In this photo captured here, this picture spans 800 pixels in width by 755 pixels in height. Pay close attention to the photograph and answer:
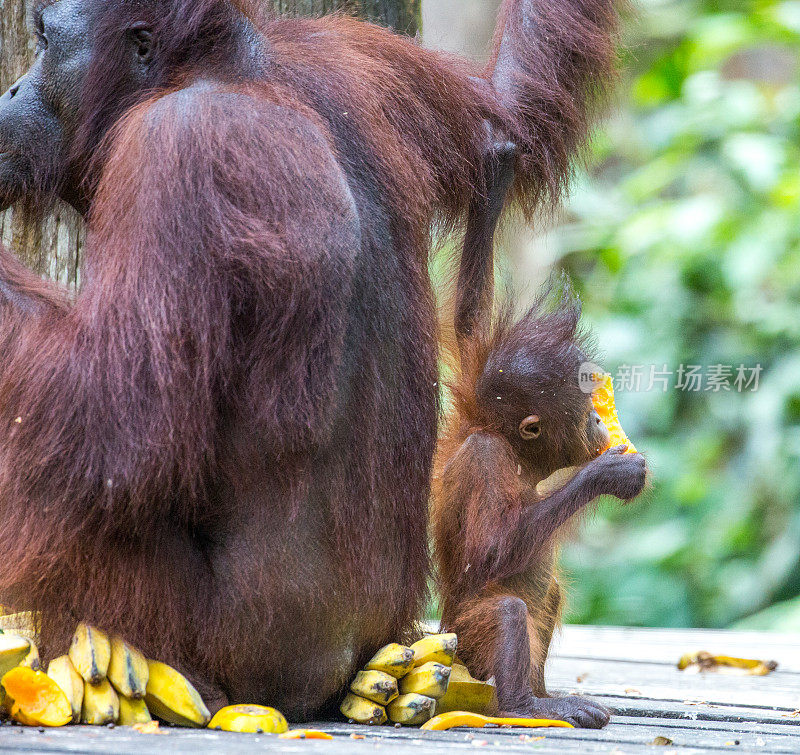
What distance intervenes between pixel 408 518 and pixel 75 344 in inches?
28.6

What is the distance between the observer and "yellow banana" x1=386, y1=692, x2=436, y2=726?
2127mm

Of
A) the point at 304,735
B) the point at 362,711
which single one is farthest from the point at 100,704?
the point at 362,711

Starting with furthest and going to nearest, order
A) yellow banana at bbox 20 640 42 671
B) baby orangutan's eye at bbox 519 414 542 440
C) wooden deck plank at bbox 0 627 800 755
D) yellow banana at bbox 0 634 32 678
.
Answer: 1. baby orangutan's eye at bbox 519 414 542 440
2. yellow banana at bbox 20 640 42 671
3. yellow banana at bbox 0 634 32 678
4. wooden deck plank at bbox 0 627 800 755

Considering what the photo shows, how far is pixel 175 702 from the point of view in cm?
192

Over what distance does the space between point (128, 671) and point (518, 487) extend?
3.10 feet

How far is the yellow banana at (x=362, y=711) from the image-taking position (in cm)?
213

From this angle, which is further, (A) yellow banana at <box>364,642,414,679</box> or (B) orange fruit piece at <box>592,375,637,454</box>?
(B) orange fruit piece at <box>592,375,637,454</box>

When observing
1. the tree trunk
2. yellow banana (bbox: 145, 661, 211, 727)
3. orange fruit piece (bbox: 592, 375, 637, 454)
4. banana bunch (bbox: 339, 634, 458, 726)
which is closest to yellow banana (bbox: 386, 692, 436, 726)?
banana bunch (bbox: 339, 634, 458, 726)

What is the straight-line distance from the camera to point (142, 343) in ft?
6.14

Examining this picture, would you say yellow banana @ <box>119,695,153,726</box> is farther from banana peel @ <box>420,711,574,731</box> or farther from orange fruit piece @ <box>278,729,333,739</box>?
banana peel @ <box>420,711,574,731</box>

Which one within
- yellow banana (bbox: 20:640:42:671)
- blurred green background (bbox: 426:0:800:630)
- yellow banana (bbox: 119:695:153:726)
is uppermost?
yellow banana (bbox: 119:695:153:726)

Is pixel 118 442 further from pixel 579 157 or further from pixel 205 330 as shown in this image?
pixel 579 157

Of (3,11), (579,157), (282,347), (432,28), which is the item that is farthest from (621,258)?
(282,347)

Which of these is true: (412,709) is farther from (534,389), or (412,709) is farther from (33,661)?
(534,389)
